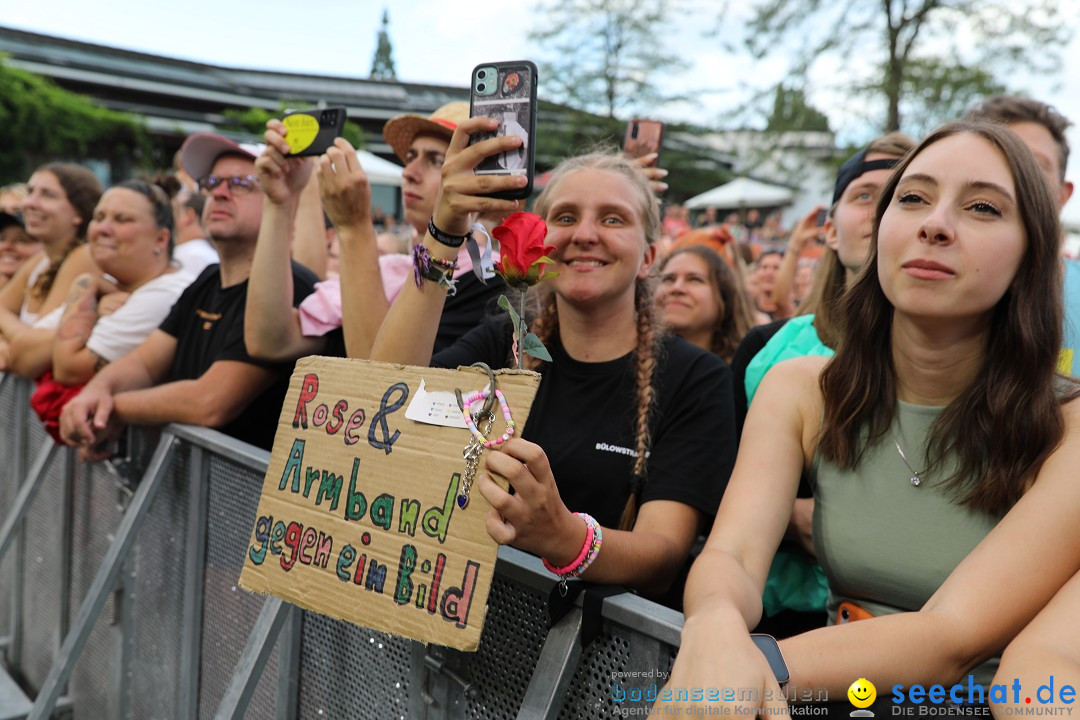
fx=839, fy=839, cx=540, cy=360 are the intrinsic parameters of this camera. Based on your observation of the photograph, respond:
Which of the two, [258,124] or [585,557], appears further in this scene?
[258,124]

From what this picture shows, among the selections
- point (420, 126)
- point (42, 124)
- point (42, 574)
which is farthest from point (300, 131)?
point (42, 124)

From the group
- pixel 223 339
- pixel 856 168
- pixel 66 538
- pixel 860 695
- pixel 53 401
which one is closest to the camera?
pixel 860 695

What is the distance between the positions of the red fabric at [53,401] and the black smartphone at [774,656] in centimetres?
319

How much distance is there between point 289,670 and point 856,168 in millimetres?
2399

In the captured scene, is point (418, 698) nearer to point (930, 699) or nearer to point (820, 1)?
point (930, 699)

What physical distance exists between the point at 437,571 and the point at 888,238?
3.63 ft

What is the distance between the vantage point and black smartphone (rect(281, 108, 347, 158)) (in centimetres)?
251

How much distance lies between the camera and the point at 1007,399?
1.60 meters

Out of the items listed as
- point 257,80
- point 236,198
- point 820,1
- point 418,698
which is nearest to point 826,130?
point 820,1

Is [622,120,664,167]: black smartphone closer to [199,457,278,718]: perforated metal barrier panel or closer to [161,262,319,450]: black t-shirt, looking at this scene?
[161,262,319,450]: black t-shirt

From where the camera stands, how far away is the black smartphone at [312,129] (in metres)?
2.51

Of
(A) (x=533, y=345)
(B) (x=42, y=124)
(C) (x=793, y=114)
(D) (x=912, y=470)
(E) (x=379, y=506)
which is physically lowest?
(E) (x=379, y=506)

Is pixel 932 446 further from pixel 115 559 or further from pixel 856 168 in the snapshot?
pixel 115 559

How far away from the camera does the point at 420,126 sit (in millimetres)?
3061
